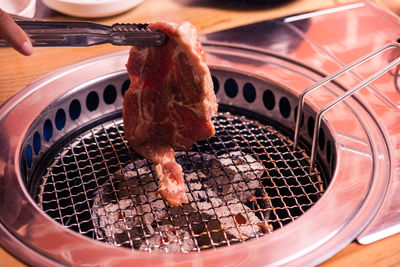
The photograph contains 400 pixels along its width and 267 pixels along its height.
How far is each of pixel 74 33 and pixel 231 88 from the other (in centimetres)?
85

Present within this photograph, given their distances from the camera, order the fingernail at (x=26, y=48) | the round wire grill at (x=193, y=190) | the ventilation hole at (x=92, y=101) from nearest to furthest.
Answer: the fingernail at (x=26, y=48) → the round wire grill at (x=193, y=190) → the ventilation hole at (x=92, y=101)

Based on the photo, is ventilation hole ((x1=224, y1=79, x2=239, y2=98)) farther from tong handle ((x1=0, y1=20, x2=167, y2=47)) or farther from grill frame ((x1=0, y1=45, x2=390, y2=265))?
tong handle ((x1=0, y1=20, x2=167, y2=47))

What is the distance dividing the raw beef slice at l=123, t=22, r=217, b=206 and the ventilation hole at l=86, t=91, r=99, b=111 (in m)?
0.32

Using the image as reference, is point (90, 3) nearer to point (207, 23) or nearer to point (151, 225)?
point (207, 23)

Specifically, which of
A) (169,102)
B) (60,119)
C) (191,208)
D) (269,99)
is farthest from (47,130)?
(269,99)

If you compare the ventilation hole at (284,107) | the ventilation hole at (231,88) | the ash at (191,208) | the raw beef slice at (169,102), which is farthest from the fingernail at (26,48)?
the ventilation hole at (284,107)

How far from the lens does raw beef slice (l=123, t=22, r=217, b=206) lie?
1.42 metres

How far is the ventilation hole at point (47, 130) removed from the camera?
1.73 m

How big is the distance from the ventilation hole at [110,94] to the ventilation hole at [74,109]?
0.13 metres

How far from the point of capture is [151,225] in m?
1.59

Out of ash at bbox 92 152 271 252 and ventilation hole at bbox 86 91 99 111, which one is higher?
ventilation hole at bbox 86 91 99 111

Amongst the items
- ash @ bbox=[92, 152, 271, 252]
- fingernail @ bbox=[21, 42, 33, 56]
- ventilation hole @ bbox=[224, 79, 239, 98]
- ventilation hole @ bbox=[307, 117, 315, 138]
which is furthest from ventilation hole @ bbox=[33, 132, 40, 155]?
ventilation hole @ bbox=[307, 117, 315, 138]

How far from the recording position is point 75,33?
4.19 ft

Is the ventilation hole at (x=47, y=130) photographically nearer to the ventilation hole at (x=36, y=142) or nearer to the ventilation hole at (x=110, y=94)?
the ventilation hole at (x=36, y=142)
